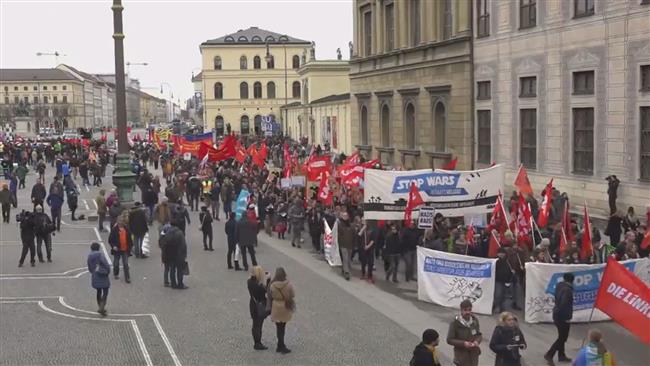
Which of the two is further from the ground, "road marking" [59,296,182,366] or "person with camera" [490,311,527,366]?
"person with camera" [490,311,527,366]

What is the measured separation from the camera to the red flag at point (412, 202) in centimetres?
1816

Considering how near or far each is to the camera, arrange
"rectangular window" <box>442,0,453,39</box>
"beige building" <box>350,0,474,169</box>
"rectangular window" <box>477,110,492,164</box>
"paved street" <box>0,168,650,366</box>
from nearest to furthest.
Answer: "paved street" <box>0,168,650,366</box>
"rectangular window" <box>477,110,492,164</box>
"beige building" <box>350,0,474,169</box>
"rectangular window" <box>442,0,453,39</box>

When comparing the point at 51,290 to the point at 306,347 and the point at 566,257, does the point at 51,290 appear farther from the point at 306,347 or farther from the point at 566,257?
the point at 566,257

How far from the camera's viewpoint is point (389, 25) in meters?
43.2

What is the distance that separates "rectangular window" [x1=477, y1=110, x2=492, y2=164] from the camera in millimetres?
32531

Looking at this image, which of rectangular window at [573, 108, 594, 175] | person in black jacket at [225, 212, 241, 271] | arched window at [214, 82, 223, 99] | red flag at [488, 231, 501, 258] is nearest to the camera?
red flag at [488, 231, 501, 258]

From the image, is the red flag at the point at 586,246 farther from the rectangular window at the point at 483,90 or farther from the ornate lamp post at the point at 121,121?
the ornate lamp post at the point at 121,121

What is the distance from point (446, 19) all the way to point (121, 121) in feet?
48.3

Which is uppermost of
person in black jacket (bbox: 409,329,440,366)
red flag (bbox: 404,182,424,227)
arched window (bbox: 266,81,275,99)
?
arched window (bbox: 266,81,275,99)

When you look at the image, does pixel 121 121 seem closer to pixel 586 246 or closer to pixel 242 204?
pixel 242 204

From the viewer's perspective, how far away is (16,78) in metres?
187

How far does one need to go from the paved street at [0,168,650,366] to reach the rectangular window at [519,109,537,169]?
11329 mm

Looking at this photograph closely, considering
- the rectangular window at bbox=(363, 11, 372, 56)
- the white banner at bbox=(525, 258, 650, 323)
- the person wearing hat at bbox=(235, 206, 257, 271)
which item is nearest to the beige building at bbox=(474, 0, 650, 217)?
the white banner at bbox=(525, 258, 650, 323)

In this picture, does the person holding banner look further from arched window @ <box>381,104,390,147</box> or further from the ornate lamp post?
arched window @ <box>381,104,390,147</box>
